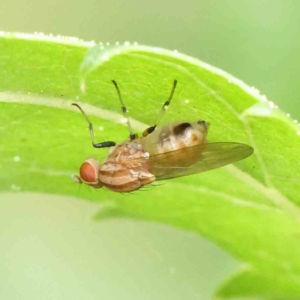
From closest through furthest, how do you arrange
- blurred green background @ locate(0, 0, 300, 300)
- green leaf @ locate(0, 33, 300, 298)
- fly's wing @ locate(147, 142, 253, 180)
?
green leaf @ locate(0, 33, 300, 298) < fly's wing @ locate(147, 142, 253, 180) < blurred green background @ locate(0, 0, 300, 300)

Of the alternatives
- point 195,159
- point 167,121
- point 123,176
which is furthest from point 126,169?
point 167,121

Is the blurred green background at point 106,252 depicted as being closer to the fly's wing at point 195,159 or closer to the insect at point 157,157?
the insect at point 157,157

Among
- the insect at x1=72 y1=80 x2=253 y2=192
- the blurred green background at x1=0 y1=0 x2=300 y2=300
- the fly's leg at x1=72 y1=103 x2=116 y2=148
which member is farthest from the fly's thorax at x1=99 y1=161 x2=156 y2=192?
the blurred green background at x1=0 y1=0 x2=300 y2=300

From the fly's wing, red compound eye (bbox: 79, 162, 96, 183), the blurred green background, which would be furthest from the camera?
the blurred green background

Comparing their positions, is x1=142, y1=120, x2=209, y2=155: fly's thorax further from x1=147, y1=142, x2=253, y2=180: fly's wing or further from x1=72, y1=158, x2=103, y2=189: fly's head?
x1=72, y1=158, x2=103, y2=189: fly's head

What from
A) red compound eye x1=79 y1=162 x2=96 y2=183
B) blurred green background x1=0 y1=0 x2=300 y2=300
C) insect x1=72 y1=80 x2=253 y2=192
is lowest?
blurred green background x1=0 y1=0 x2=300 y2=300

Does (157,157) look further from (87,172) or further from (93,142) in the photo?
(93,142)

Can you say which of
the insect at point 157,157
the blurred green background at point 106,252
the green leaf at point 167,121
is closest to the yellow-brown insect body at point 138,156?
the insect at point 157,157
